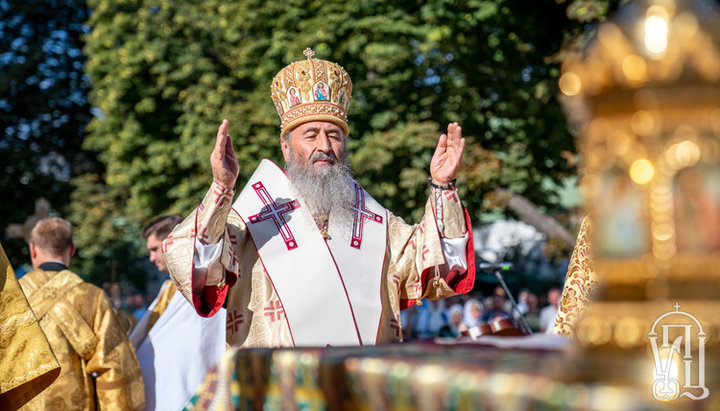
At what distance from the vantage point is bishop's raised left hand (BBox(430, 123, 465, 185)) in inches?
154

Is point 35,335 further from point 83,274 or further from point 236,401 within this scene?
point 83,274

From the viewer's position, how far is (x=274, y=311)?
4.16 m

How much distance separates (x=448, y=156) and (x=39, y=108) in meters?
21.7

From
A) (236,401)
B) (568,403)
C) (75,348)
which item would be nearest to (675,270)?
(568,403)

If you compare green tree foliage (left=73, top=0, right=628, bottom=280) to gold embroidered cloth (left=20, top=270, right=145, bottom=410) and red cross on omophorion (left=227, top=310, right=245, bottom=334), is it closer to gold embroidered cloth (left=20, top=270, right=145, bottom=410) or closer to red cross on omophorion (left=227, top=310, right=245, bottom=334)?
gold embroidered cloth (left=20, top=270, right=145, bottom=410)

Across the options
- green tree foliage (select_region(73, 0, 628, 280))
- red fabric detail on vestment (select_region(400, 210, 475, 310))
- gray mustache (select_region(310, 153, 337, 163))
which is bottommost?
red fabric detail on vestment (select_region(400, 210, 475, 310))

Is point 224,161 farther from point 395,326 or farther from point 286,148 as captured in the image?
point 395,326

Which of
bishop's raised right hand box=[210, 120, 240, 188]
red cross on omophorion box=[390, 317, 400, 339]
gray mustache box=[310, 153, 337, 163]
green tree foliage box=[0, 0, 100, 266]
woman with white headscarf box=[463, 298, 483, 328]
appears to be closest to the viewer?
bishop's raised right hand box=[210, 120, 240, 188]

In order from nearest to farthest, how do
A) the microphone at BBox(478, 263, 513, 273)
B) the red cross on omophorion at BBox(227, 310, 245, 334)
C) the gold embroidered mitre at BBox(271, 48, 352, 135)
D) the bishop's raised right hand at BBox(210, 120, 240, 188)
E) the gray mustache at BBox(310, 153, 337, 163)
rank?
the bishop's raised right hand at BBox(210, 120, 240, 188)
the red cross on omophorion at BBox(227, 310, 245, 334)
the gray mustache at BBox(310, 153, 337, 163)
the gold embroidered mitre at BBox(271, 48, 352, 135)
the microphone at BBox(478, 263, 513, 273)

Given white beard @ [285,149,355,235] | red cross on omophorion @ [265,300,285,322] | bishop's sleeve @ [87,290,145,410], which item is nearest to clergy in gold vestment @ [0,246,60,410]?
red cross on omophorion @ [265,300,285,322]

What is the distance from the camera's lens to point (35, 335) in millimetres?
3822

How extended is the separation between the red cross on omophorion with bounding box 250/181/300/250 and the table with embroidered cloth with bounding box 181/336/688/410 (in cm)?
212

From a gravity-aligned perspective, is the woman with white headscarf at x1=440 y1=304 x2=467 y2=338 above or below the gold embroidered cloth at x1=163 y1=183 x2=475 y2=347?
above

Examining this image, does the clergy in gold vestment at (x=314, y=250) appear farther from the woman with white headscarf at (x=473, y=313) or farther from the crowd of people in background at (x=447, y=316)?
the woman with white headscarf at (x=473, y=313)
